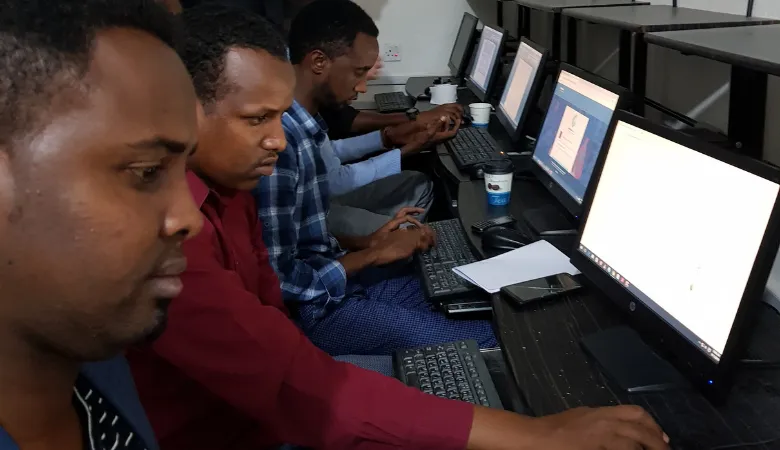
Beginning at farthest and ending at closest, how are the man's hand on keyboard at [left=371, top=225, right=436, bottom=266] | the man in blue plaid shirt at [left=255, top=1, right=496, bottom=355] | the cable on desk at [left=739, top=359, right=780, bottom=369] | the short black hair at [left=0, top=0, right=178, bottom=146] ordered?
the man's hand on keyboard at [left=371, top=225, right=436, bottom=266] < the man in blue plaid shirt at [left=255, top=1, right=496, bottom=355] < the cable on desk at [left=739, top=359, right=780, bottom=369] < the short black hair at [left=0, top=0, right=178, bottom=146]

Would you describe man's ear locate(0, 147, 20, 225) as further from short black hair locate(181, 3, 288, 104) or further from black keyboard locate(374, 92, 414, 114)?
black keyboard locate(374, 92, 414, 114)

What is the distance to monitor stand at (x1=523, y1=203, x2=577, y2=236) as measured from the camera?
5.36 feet

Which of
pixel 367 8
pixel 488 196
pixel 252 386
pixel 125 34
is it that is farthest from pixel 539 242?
pixel 367 8

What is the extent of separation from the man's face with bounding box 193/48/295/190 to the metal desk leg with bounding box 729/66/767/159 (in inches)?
36.2

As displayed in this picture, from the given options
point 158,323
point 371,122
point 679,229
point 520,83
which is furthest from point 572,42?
point 158,323

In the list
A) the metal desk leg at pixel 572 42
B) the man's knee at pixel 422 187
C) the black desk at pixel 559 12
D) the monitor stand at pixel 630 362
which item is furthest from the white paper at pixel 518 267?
the metal desk leg at pixel 572 42

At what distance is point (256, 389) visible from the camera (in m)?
0.96

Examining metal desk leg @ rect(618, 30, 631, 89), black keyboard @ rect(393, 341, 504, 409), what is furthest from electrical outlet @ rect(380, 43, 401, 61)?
black keyboard @ rect(393, 341, 504, 409)

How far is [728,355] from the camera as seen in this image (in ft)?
2.79

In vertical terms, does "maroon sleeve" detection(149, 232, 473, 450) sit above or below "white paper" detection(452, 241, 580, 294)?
above

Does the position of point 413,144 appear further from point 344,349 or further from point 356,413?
point 356,413

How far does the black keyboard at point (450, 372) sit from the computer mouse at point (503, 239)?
A: 364 mm

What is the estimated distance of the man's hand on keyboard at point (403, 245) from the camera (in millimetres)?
1798

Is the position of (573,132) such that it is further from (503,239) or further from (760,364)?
(760,364)
